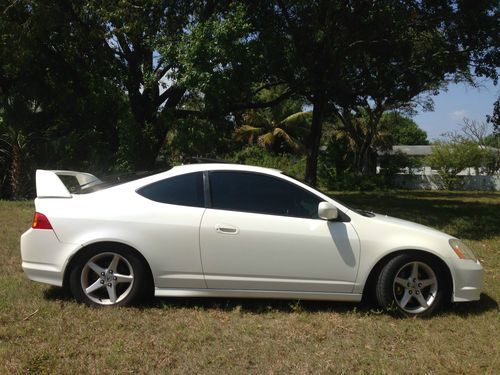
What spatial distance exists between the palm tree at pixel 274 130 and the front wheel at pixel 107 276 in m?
29.9

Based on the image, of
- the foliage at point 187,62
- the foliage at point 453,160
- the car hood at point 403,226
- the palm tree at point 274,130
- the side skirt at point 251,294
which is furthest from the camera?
the foliage at point 453,160

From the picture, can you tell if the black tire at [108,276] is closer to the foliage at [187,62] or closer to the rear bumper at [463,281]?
the rear bumper at [463,281]

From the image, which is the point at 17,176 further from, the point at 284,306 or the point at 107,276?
the point at 284,306

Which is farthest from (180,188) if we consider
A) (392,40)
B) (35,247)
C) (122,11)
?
(392,40)

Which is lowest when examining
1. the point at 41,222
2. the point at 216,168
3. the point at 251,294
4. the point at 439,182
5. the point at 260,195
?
the point at 251,294

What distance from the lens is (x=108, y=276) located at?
209 inches

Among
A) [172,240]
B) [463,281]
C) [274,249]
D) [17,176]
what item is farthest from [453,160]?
[172,240]

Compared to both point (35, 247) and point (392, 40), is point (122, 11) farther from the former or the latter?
point (35, 247)

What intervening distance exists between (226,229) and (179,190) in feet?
2.12

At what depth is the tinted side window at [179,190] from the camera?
17.8ft

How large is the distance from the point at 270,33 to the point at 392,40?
3.64 metres

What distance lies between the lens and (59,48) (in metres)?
16.9

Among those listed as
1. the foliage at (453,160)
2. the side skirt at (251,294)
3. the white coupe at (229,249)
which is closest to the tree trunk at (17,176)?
the white coupe at (229,249)

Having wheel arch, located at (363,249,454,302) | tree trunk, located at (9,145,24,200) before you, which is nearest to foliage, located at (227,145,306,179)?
tree trunk, located at (9,145,24,200)
